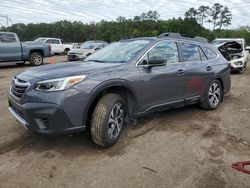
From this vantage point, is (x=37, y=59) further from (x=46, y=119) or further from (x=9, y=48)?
(x=46, y=119)

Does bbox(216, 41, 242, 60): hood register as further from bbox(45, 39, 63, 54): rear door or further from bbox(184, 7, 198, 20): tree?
bbox(184, 7, 198, 20): tree

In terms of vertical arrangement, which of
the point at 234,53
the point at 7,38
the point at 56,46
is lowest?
the point at 56,46

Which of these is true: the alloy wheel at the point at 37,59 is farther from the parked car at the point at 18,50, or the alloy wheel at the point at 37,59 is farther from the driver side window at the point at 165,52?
the driver side window at the point at 165,52

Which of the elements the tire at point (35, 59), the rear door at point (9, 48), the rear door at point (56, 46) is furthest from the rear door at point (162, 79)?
the rear door at point (56, 46)

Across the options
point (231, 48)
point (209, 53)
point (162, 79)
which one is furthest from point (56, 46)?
point (162, 79)

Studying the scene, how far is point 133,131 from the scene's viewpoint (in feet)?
18.2

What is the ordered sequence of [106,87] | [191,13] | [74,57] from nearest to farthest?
[106,87]
[74,57]
[191,13]

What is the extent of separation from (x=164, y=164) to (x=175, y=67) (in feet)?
7.19

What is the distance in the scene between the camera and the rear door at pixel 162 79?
5.27 meters

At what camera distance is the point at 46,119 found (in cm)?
421

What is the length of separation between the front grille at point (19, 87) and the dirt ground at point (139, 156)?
79 centimetres

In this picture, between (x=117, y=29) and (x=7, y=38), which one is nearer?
(x=7, y=38)

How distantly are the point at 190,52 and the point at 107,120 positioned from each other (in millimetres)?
2815

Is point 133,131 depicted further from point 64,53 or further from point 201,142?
point 64,53
